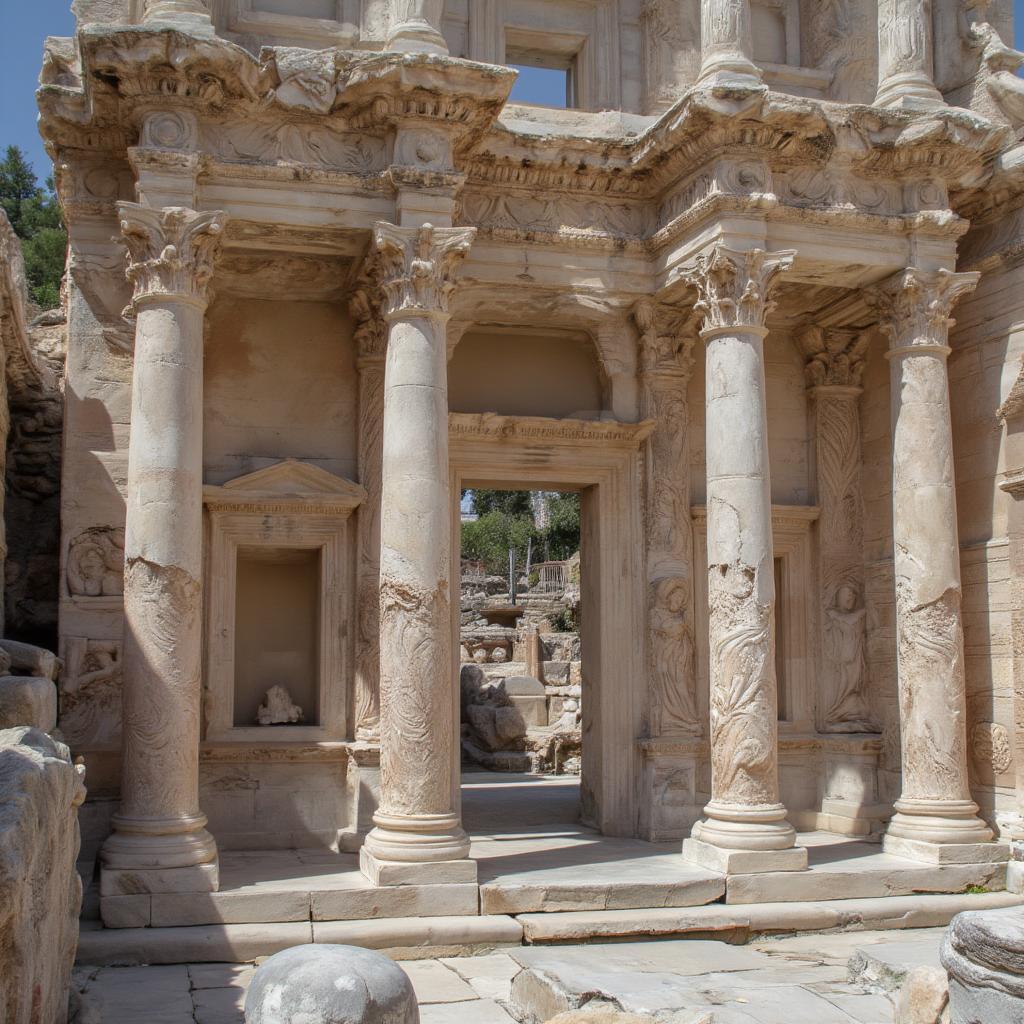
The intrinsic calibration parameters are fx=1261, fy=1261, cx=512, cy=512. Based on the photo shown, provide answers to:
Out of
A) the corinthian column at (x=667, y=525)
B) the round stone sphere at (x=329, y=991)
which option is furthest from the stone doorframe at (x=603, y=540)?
the round stone sphere at (x=329, y=991)

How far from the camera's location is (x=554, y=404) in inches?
549

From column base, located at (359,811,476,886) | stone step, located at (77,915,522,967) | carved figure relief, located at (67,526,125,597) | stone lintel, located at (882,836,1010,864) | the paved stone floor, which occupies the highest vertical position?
carved figure relief, located at (67,526,125,597)

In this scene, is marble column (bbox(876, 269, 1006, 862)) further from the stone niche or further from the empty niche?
the empty niche

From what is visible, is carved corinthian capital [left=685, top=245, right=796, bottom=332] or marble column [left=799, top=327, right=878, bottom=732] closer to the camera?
carved corinthian capital [left=685, top=245, right=796, bottom=332]

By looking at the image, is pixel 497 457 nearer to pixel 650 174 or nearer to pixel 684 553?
pixel 684 553

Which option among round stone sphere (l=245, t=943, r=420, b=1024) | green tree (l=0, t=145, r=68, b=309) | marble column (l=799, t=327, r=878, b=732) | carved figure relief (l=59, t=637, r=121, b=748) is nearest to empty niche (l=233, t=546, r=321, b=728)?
carved figure relief (l=59, t=637, r=121, b=748)

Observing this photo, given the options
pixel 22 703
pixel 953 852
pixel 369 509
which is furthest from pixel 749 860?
pixel 22 703

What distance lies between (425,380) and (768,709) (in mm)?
4288

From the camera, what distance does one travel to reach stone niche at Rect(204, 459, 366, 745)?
1258 cm

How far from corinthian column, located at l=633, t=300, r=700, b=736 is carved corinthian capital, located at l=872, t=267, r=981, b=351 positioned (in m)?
2.27

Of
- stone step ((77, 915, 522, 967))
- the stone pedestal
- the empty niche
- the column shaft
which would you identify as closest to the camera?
the stone pedestal

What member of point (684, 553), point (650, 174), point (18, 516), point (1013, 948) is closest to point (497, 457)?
point (684, 553)

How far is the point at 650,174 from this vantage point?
12781 mm

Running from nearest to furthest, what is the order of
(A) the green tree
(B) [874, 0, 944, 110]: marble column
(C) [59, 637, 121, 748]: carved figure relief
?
(C) [59, 637, 121, 748]: carved figure relief, (B) [874, 0, 944, 110]: marble column, (A) the green tree
